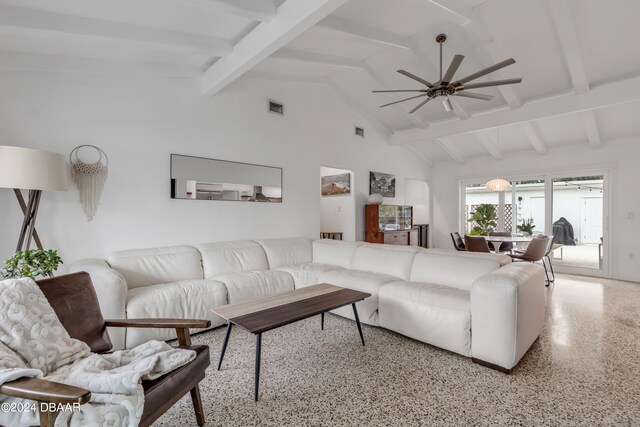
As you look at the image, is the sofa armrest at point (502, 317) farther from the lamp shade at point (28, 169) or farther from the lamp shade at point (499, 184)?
the lamp shade at point (499, 184)

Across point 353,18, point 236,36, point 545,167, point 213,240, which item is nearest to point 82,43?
point 236,36

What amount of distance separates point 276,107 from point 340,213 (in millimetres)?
2593

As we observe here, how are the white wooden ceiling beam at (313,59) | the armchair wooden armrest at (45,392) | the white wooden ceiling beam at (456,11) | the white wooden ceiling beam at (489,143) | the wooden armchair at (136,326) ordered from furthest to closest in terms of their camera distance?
the white wooden ceiling beam at (489,143) < the white wooden ceiling beam at (313,59) < the white wooden ceiling beam at (456,11) < the wooden armchair at (136,326) < the armchair wooden armrest at (45,392)

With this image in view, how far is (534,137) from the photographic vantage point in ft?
18.8

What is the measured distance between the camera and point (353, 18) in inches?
139

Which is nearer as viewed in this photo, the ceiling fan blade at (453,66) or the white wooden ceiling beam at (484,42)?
the ceiling fan blade at (453,66)

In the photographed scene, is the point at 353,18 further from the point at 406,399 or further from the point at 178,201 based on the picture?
the point at 406,399

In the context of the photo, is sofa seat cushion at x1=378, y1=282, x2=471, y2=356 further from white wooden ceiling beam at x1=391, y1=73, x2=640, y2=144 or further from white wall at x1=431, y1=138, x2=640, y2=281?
white wall at x1=431, y1=138, x2=640, y2=281

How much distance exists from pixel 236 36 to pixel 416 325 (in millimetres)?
3260

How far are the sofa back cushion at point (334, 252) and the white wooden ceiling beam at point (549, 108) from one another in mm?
3261

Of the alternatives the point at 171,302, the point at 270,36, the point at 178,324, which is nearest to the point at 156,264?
the point at 171,302

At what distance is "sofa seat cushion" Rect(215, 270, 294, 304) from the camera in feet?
10.4

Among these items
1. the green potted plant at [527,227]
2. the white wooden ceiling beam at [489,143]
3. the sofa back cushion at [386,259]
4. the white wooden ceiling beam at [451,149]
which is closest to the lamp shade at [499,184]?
the white wooden ceiling beam at [489,143]

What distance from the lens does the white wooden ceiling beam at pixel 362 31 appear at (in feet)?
11.1
